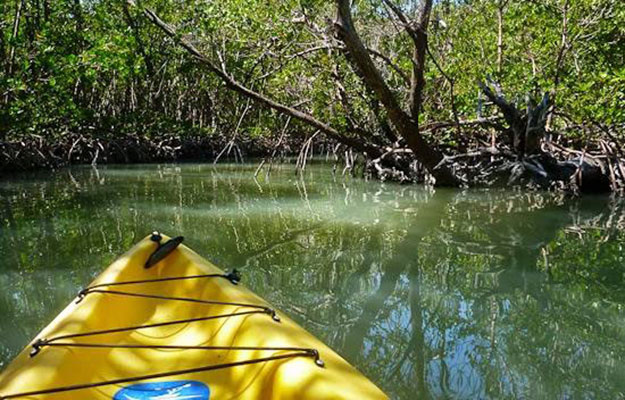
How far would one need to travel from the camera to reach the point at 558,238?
524 centimetres

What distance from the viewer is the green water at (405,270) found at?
8.65 ft

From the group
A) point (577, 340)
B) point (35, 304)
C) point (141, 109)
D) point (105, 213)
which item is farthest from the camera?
point (141, 109)

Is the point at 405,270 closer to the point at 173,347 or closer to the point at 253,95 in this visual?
the point at 173,347

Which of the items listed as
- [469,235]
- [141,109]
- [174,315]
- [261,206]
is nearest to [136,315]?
[174,315]

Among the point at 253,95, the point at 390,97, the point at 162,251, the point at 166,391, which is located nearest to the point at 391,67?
the point at 390,97

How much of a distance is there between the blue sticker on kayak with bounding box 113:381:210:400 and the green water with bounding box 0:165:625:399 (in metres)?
0.77

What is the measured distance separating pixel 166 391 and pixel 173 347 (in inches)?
7.1

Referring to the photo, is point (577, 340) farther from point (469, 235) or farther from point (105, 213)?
point (105, 213)

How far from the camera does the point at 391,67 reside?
955 centimetres

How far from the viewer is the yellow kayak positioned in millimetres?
1671

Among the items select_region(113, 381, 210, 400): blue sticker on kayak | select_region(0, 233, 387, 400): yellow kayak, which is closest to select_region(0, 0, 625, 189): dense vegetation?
select_region(0, 233, 387, 400): yellow kayak

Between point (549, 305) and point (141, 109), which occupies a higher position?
point (141, 109)

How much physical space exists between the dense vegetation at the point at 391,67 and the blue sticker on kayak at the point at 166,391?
17.8ft

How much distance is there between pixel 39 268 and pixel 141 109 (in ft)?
42.8
